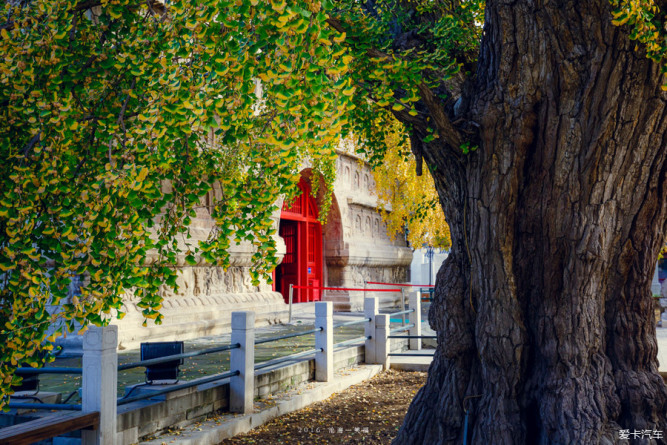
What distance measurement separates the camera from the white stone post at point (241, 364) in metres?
6.98

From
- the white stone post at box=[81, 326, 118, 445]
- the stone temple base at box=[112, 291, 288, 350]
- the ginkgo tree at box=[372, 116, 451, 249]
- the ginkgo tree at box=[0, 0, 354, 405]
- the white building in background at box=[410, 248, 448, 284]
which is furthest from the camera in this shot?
the white building in background at box=[410, 248, 448, 284]

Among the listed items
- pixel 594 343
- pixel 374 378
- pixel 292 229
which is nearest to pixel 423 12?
pixel 594 343

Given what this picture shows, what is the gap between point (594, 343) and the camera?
15.2ft

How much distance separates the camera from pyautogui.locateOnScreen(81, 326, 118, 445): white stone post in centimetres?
486

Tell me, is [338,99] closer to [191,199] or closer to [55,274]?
[191,199]

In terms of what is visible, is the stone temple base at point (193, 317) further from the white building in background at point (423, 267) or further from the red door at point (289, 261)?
the white building in background at point (423, 267)

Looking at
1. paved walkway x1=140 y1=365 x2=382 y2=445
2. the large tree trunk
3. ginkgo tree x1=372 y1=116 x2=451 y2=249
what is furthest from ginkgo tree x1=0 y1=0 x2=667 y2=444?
ginkgo tree x1=372 y1=116 x2=451 y2=249

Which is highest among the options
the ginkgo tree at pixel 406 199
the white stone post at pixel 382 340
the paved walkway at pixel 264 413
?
the ginkgo tree at pixel 406 199

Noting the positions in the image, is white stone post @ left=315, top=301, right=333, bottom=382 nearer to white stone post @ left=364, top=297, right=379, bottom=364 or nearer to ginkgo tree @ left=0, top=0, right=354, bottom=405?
white stone post @ left=364, top=297, right=379, bottom=364

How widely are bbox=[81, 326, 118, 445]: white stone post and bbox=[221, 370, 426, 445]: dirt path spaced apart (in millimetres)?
1610

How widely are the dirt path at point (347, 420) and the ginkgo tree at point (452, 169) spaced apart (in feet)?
4.48

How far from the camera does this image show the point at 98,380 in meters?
4.87

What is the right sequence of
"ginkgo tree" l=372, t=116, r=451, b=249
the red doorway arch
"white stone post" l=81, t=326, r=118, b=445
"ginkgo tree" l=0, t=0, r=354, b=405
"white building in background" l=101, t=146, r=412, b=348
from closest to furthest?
"ginkgo tree" l=0, t=0, r=354, b=405 → "white stone post" l=81, t=326, r=118, b=445 → "white building in background" l=101, t=146, r=412, b=348 → the red doorway arch → "ginkgo tree" l=372, t=116, r=451, b=249

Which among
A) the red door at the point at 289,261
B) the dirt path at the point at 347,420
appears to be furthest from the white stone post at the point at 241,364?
the red door at the point at 289,261
